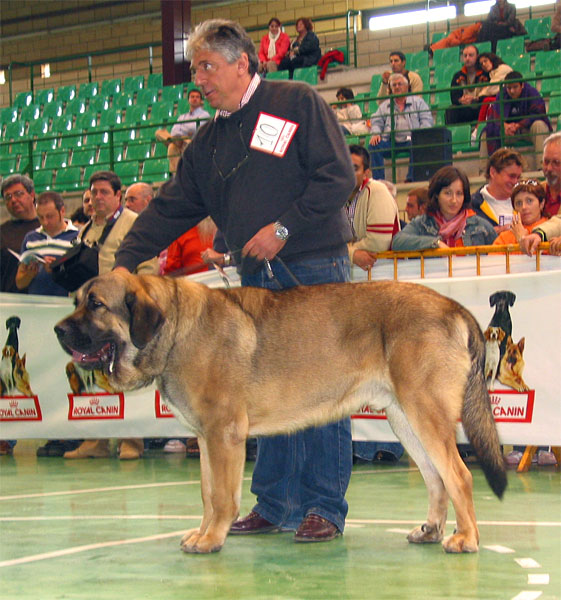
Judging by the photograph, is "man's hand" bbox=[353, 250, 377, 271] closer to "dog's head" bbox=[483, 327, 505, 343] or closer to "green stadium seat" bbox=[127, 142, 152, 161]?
"dog's head" bbox=[483, 327, 505, 343]

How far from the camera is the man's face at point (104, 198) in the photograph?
27.0 ft

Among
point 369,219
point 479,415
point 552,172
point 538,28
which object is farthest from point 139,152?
point 479,415

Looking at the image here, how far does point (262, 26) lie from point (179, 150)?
39.0ft

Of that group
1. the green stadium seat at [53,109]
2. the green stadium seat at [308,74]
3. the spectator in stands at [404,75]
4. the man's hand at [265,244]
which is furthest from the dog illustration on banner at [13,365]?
the green stadium seat at [53,109]

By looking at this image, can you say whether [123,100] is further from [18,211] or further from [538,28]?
[18,211]

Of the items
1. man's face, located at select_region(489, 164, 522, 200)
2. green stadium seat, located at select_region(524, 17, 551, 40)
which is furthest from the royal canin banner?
green stadium seat, located at select_region(524, 17, 551, 40)

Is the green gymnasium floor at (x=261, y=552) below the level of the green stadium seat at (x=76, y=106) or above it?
below

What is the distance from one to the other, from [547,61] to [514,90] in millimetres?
4194

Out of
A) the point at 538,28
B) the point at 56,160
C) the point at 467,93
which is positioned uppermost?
the point at 538,28

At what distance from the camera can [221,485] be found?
163 inches

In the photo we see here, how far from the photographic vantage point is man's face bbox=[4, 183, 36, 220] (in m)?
9.45

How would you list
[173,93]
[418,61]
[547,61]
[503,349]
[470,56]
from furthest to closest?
[173,93] < [418,61] < [547,61] < [470,56] < [503,349]

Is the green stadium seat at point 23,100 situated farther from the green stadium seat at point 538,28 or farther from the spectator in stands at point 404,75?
the green stadium seat at point 538,28

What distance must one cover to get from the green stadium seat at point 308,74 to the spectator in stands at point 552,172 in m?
11.7
